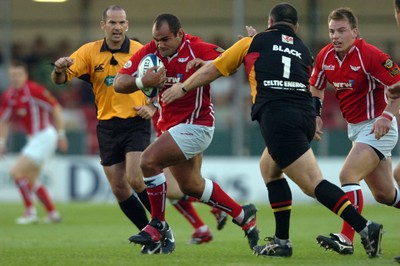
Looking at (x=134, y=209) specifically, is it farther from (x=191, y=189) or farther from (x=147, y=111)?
(x=147, y=111)

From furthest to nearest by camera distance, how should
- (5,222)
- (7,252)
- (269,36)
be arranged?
1. (5,222)
2. (7,252)
3. (269,36)

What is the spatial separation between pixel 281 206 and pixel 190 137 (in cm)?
112

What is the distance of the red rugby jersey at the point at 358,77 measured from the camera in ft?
31.3

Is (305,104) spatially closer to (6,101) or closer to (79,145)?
(6,101)

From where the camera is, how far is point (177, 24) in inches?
371

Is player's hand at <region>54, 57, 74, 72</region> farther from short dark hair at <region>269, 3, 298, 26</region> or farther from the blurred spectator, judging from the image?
the blurred spectator

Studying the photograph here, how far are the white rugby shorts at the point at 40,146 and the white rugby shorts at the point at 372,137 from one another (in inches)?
316

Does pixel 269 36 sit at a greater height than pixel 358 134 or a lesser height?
greater

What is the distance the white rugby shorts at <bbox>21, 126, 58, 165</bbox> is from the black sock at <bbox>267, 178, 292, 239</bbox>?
27.3 feet

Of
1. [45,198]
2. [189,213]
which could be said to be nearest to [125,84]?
[189,213]

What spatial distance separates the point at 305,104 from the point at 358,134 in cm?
127

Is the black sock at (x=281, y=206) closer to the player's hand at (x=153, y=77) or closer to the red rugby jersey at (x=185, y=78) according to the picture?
the red rugby jersey at (x=185, y=78)

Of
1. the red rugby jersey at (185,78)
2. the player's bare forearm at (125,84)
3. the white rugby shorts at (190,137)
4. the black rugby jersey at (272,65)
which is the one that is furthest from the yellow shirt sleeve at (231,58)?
the white rugby shorts at (190,137)

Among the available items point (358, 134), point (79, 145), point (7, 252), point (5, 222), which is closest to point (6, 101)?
point (5, 222)
